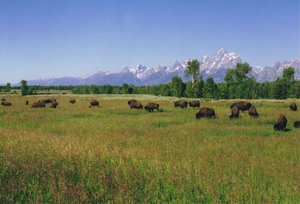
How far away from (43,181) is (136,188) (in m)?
2.13

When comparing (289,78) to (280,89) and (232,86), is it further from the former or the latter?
(232,86)

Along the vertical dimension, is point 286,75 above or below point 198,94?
above

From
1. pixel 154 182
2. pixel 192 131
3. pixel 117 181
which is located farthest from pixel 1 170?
pixel 192 131

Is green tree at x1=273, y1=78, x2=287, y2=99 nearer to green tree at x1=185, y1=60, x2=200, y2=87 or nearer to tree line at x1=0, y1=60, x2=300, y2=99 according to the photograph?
tree line at x1=0, y1=60, x2=300, y2=99

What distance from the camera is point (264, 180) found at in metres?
7.90

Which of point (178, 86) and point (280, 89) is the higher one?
point (178, 86)

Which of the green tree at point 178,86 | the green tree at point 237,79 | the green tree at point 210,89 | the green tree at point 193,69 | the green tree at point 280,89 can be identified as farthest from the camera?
the green tree at point 193,69

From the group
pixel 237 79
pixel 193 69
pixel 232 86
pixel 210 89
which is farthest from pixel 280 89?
pixel 193 69

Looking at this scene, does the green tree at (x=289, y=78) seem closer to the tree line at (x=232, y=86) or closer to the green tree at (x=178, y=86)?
the tree line at (x=232, y=86)

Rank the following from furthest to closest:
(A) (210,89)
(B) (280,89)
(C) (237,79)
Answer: (C) (237,79), (A) (210,89), (B) (280,89)

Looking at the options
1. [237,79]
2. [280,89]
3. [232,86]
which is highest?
[237,79]

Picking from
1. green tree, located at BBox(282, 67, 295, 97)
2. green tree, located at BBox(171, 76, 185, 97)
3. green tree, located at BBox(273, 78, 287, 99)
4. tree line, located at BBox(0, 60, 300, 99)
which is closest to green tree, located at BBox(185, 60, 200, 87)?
tree line, located at BBox(0, 60, 300, 99)

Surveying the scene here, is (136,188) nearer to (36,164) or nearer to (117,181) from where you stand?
(117,181)

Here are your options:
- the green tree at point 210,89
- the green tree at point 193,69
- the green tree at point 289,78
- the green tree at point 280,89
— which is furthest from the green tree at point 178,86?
the green tree at point 289,78
